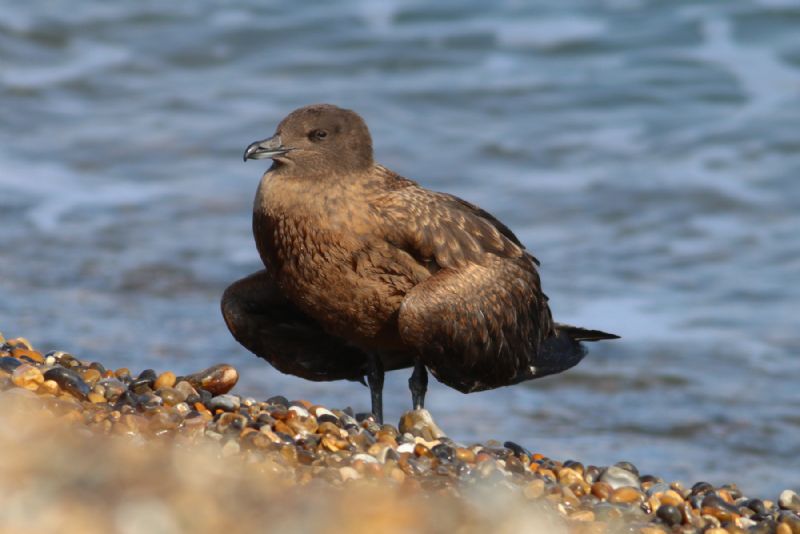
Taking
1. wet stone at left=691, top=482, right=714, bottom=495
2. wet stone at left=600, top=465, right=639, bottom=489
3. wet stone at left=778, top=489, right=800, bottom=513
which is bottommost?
wet stone at left=778, top=489, right=800, bottom=513

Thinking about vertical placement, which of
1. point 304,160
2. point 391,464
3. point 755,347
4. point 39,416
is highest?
point 304,160

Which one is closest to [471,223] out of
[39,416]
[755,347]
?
[39,416]

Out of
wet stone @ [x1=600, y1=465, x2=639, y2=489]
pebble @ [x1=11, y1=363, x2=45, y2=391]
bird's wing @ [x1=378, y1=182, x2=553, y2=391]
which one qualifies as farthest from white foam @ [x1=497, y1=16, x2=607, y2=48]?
pebble @ [x1=11, y1=363, x2=45, y2=391]

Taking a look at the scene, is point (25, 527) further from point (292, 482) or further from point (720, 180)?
point (720, 180)

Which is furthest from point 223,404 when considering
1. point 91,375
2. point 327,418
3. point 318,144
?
point 318,144

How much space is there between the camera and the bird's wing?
6.52 meters

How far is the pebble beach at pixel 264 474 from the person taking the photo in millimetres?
4355

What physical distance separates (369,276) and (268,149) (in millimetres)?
832

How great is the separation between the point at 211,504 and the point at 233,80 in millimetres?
13640

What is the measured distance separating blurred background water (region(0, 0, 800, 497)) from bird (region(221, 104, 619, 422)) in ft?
6.87

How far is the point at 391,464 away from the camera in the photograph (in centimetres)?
594

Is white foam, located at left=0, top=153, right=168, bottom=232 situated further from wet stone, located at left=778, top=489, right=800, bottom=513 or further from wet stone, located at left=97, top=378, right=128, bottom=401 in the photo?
wet stone, located at left=778, top=489, right=800, bottom=513

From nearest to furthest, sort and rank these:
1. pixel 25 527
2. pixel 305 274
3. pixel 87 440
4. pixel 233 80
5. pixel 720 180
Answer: pixel 25 527
pixel 87 440
pixel 305 274
pixel 720 180
pixel 233 80

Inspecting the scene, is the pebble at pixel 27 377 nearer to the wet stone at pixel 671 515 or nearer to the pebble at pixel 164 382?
the pebble at pixel 164 382
